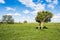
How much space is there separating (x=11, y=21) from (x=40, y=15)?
74820mm

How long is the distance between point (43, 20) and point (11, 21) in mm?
75245

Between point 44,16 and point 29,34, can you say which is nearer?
point 29,34

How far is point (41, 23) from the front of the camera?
58656 mm

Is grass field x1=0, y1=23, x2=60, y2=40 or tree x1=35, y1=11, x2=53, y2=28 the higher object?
tree x1=35, y1=11, x2=53, y2=28

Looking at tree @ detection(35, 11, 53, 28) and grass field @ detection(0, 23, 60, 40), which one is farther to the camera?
tree @ detection(35, 11, 53, 28)

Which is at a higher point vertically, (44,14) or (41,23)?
(44,14)

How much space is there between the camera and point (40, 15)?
58000 mm

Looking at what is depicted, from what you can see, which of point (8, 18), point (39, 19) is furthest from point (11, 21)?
point (39, 19)

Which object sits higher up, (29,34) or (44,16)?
(44,16)

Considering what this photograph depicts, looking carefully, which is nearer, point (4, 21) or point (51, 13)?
point (51, 13)

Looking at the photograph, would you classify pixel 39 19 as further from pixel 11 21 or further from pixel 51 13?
pixel 11 21

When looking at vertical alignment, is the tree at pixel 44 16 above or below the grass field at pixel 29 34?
above

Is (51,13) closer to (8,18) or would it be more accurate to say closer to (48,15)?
(48,15)

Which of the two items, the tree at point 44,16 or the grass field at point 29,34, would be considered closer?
the grass field at point 29,34
